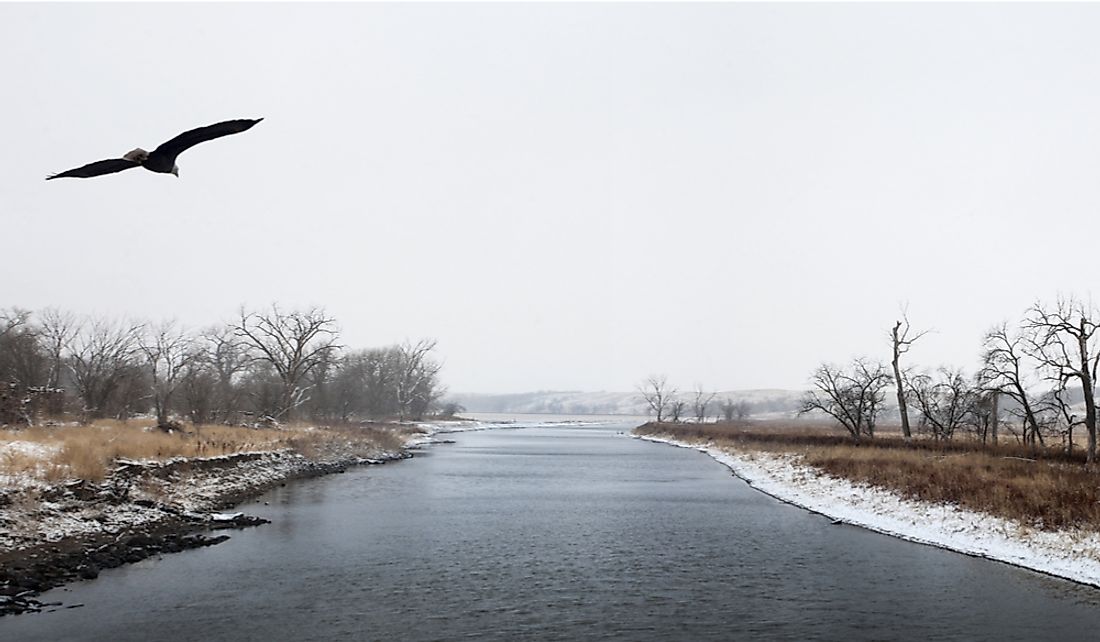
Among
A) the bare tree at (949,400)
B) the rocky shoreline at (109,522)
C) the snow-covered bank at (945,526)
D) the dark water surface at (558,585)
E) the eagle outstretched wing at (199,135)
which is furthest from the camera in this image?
the bare tree at (949,400)

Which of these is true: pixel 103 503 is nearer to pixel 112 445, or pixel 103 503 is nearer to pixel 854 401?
pixel 112 445

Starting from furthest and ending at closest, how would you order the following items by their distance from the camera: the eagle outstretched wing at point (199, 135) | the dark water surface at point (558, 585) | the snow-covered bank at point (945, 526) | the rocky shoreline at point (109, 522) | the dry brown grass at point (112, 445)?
the dry brown grass at point (112, 445) → the snow-covered bank at point (945, 526) → the rocky shoreline at point (109, 522) → the dark water surface at point (558, 585) → the eagle outstretched wing at point (199, 135)

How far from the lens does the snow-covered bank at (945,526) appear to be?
61.0 feet

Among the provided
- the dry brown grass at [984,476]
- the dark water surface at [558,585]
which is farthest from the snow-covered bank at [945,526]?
the dark water surface at [558,585]

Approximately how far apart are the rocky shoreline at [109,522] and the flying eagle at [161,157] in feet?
34.8

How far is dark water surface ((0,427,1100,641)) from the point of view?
13.2 meters

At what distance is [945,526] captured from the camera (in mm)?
23672

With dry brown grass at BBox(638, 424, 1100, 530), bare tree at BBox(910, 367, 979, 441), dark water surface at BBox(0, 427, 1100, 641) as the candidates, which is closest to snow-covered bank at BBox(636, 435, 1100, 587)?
dry brown grass at BBox(638, 424, 1100, 530)

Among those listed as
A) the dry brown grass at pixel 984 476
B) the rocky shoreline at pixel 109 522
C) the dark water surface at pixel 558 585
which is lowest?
the dark water surface at pixel 558 585

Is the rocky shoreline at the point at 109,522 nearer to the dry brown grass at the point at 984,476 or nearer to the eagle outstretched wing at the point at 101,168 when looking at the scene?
the eagle outstretched wing at the point at 101,168

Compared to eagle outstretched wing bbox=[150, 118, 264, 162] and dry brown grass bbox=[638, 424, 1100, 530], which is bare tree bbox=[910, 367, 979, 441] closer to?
dry brown grass bbox=[638, 424, 1100, 530]

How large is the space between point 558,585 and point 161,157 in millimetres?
12767

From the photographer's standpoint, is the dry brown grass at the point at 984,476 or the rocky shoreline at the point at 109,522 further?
the dry brown grass at the point at 984,476

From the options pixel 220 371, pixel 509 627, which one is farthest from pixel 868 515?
pixel 220 371
